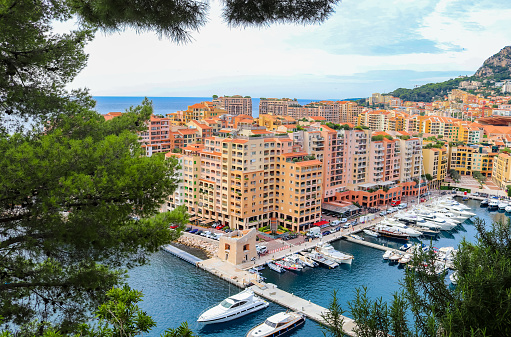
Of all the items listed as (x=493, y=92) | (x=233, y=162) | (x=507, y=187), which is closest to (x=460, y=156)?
(x=507, y=187)

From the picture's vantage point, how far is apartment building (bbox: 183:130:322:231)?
24578 mm

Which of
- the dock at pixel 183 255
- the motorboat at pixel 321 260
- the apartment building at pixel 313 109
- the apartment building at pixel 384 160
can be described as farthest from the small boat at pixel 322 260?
the apartment building at pixel 313 109

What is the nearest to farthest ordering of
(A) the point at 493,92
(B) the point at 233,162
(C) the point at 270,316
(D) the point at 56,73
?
(D) the point at 56,73 → (C) the point at 270,316 → (B) the point at 233,162 → (A) the point at 493,92

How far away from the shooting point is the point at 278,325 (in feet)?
47.8

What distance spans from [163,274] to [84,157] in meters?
15.5

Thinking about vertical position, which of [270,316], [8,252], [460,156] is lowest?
[270,316]

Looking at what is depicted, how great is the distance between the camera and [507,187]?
36.0 metres

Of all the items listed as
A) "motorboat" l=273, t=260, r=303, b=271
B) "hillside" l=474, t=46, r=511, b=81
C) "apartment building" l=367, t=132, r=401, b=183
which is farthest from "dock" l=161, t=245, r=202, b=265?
"hillside" l=474, t=46, r=511, b=81

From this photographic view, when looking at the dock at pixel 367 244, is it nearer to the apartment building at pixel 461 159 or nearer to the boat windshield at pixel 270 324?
the boat windshield at pixel 270 324

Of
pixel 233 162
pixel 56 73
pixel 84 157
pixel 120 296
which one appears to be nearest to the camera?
pixel 120 296

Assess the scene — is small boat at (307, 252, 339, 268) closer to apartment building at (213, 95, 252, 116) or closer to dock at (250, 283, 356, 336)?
dock at (250, 283, 356, 336)

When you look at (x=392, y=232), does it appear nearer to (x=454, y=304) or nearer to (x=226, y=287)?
(x=226, y=287)

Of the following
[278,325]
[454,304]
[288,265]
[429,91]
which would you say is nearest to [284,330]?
[278,325]

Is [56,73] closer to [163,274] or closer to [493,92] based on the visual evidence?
[163,274]
